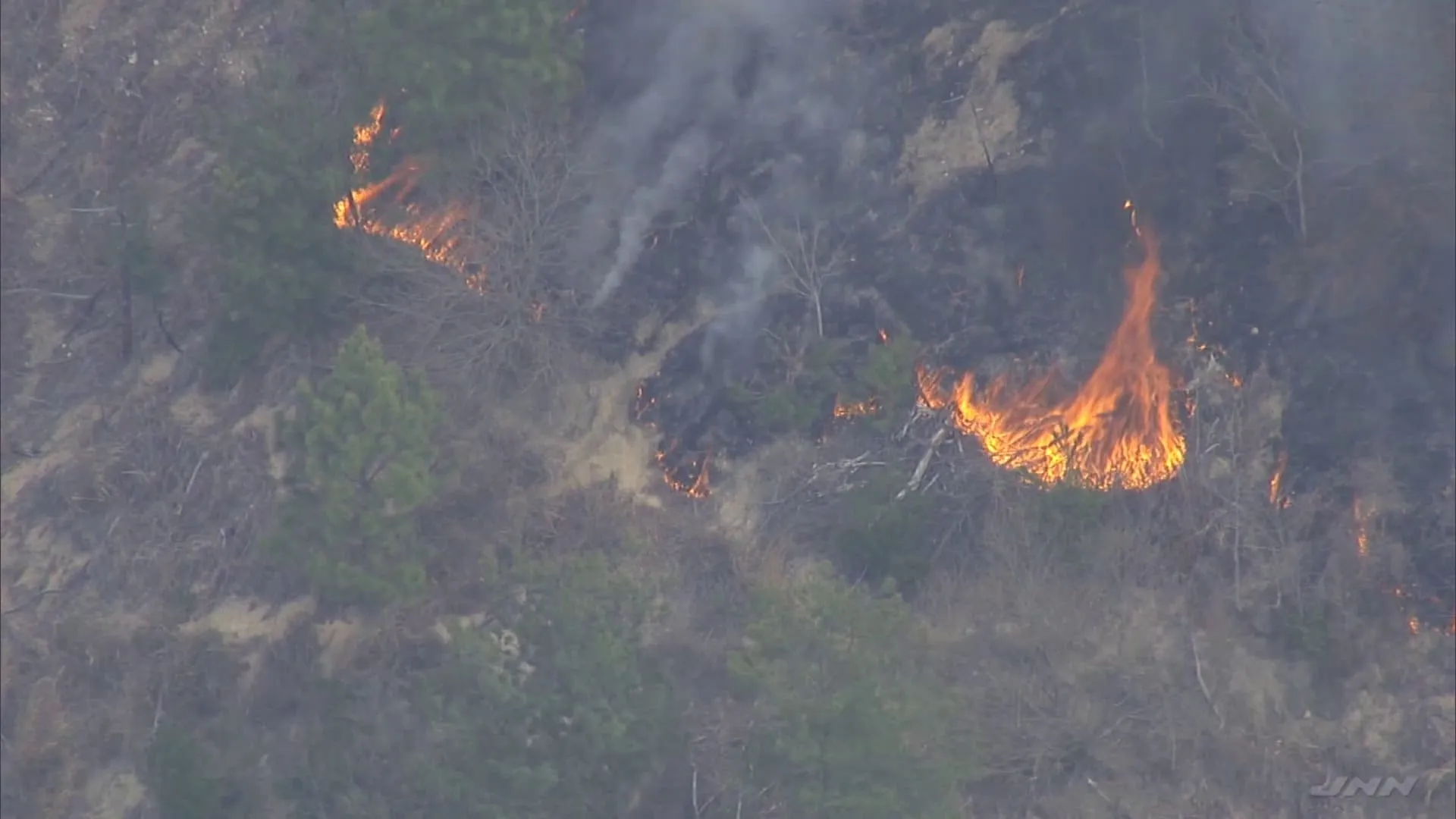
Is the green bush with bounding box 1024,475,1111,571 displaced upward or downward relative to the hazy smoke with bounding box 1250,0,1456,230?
downward

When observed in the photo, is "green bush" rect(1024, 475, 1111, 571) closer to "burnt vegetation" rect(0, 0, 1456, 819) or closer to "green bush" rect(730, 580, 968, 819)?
"burnt vegetation" rect(0, 0, 1456, 819)

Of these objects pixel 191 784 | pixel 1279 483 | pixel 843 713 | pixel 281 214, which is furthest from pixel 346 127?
→ pixel 1279 483

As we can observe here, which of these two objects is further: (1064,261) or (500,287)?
(500,287)

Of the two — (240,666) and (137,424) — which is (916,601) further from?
(137,424)

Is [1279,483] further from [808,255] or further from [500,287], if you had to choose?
[500,287]

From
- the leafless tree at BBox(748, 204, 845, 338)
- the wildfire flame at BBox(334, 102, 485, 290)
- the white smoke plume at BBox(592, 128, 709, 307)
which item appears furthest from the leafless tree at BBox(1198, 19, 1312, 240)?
the wildfire flame at BBox(334, 102, 485, 290)

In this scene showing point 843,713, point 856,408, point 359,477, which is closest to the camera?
point 843,713
